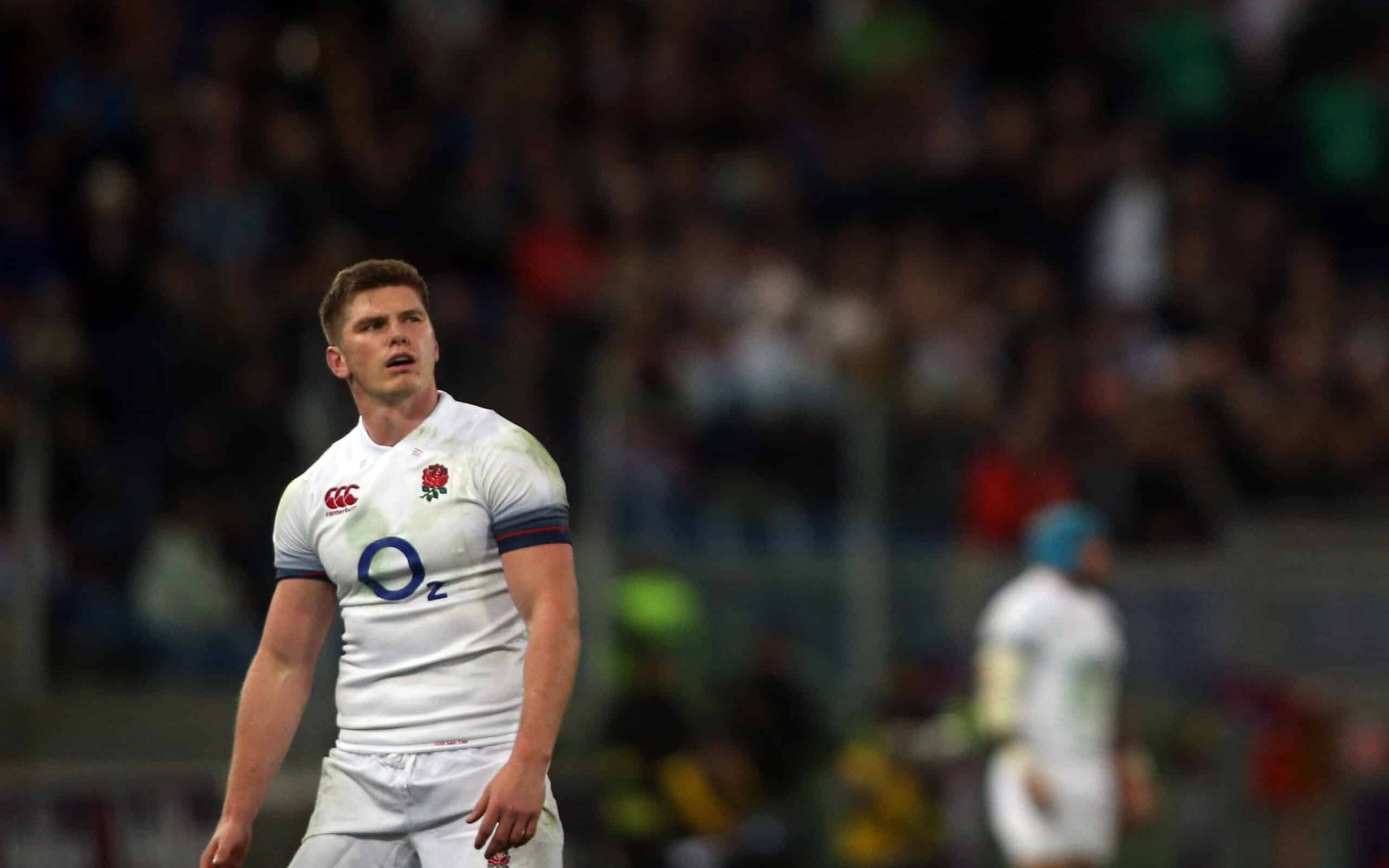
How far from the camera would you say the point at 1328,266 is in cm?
1591

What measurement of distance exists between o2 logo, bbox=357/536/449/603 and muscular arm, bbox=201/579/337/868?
0.75ft

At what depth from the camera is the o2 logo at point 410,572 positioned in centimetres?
556

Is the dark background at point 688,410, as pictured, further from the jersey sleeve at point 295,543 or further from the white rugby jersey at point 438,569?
the white rugby jersey at point 438,569

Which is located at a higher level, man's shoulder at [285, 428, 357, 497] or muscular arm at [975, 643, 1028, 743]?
man's shoulder at [285, 428, 357, 497]

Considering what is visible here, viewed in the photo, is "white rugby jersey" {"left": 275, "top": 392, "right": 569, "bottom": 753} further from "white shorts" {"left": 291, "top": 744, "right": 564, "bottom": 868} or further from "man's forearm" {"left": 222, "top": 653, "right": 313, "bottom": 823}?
"man's forearm" {"left": 222, "top": 653, "right": 313, "bottom": 823}

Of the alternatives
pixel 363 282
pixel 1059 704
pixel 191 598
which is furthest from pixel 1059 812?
pixel 363 282

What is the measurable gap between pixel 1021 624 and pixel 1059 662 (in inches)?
11.4

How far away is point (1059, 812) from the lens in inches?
442

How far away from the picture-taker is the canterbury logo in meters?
5.64

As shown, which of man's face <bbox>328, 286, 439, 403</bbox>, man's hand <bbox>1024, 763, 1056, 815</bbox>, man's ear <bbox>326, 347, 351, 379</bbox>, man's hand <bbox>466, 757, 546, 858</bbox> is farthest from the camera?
man's hand <bbox>1024, 763, 1056, 815</bbox>

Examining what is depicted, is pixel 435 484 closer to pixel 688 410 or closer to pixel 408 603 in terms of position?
pixel 408 603

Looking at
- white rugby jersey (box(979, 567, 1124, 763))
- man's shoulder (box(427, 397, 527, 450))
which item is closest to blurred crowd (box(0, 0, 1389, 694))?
white rugby jersey (box(979, 567, 1124, 763))

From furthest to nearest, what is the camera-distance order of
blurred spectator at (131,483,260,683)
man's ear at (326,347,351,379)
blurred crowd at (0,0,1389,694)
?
blurred crowd at (0,0,1389,694), blurred spectator at (131,483,260,683), man's ear at (326,347,351,379)

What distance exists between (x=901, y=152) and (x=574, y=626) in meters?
11.4
